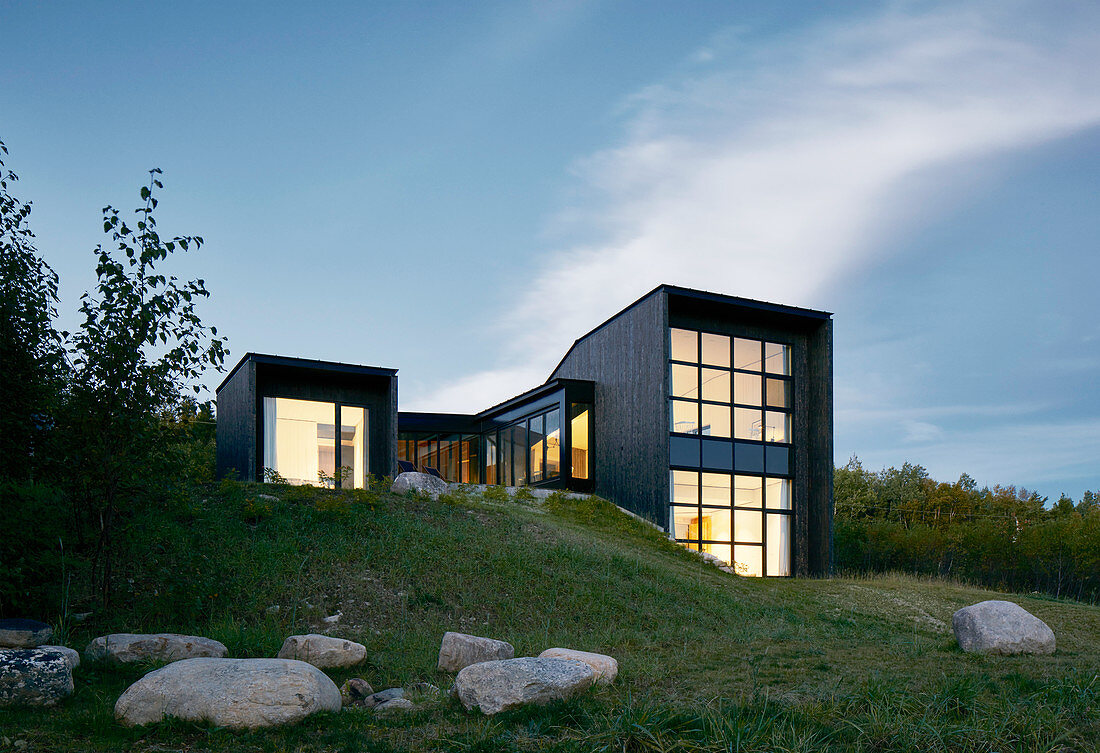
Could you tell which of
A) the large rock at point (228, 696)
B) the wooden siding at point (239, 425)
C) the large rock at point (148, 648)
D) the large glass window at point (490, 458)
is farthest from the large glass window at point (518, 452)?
the large rock at point (228, 696)

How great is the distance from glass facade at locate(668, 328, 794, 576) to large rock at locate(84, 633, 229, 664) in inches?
514

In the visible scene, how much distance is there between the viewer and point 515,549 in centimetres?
1119

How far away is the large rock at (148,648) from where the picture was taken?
20.5 feet

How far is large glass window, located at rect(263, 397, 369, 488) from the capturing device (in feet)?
64.6

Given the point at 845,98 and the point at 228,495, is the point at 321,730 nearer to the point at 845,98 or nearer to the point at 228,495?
the point at 228,495

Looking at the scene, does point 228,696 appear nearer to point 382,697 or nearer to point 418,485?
point 382,697

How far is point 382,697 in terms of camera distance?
559cm

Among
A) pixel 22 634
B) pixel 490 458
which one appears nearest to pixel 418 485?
pixel 22 634

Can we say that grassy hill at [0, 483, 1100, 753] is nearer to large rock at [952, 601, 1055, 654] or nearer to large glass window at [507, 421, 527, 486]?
large rock at [952, 601, 1055, 654]

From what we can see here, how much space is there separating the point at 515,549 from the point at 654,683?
224 inches

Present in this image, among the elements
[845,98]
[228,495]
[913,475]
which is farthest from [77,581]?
[913,475]

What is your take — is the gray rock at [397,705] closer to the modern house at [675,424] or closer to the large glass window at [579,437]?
the modern house at [675,424]

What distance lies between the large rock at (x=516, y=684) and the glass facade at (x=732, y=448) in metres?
13.3

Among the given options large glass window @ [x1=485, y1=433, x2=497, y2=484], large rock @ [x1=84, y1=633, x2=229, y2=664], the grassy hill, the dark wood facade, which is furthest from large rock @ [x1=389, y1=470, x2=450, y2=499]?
large glass window @ [x1=485, y1=433, x2=497, y2=484]
